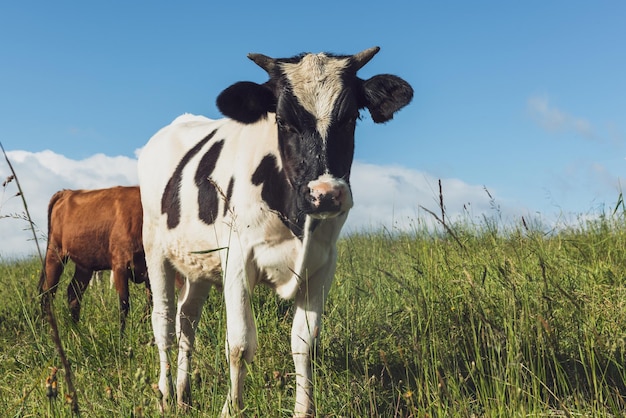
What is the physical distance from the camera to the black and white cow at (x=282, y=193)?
4125 millimetres

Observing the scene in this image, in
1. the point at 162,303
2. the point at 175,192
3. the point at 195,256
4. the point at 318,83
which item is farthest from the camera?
the point at 162,303

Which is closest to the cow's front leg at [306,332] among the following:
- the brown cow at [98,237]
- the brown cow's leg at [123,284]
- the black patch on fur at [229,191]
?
the black patch on fur at [229,191]

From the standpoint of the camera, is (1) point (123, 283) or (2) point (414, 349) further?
(1) point (123, 283)

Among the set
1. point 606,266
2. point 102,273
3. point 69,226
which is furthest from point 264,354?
point 102,273

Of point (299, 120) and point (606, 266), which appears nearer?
point (299, 120)

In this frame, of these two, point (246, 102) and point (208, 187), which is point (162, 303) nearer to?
point (208, 187)

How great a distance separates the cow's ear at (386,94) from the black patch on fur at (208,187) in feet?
3.97

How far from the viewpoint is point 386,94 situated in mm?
4684

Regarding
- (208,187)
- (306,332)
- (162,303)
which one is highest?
(208,187)

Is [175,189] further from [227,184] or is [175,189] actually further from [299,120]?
[299,120]

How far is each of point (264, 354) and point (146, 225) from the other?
5.09 feet

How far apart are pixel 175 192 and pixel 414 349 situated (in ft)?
8.04

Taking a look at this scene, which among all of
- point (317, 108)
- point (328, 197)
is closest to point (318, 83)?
point (317, 108)

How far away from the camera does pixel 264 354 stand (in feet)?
17.5
